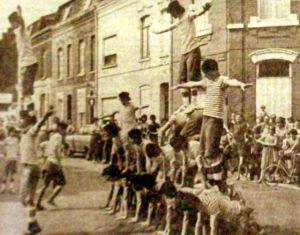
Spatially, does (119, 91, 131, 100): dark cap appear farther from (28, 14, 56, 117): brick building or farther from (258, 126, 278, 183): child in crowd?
(258, 126, 278, 183): child in crowd

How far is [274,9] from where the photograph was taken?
2.05m

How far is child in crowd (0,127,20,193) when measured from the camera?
6.81 feet

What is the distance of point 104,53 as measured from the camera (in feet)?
7.21

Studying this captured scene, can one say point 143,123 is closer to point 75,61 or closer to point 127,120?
point 127,120

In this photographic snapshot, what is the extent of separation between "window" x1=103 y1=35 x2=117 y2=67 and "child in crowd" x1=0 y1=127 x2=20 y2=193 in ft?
1.21

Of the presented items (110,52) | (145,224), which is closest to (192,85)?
(110,52)

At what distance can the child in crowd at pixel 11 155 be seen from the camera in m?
2.07

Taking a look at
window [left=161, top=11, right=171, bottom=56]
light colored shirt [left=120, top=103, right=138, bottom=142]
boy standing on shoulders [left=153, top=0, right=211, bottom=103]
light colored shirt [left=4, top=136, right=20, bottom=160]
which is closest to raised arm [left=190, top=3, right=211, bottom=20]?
boy standing on shoulders [left=153, top=0, right=211, bottom=103]

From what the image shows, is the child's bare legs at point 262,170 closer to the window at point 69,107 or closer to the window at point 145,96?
the window at point 145,96

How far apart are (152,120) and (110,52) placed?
271mm

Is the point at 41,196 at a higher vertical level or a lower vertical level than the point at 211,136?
lower

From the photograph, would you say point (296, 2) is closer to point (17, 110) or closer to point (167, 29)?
point (167, 29)

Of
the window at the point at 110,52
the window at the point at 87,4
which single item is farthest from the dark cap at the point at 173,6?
the window at the point at 87,4

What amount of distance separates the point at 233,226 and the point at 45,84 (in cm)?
74
